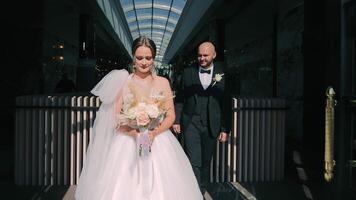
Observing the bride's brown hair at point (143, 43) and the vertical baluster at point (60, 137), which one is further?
the vertical baluster at point (60, 137)

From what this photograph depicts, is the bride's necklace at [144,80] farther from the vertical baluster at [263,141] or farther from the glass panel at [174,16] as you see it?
the glass panel at [174,16]

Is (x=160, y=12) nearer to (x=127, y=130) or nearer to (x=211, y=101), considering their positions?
(x=211, y=101)

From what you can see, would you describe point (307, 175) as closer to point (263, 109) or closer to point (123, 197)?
point (263, 109)

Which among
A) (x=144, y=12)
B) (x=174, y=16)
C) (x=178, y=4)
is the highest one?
(x=144, y=12)

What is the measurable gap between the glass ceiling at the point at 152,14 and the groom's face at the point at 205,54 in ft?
88.2

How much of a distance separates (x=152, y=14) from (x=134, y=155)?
38222 mm

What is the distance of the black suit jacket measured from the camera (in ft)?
16.1

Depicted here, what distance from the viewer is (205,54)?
4.73 meters

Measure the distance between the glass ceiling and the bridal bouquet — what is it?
28236 mm

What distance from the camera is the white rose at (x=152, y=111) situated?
10.9 ft

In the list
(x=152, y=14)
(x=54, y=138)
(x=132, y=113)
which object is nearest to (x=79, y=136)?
(x=54, y=138)

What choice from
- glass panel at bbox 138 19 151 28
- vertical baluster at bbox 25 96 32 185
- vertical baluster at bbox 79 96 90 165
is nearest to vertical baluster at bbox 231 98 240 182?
vertical baluster at bbox 79 96 90 165

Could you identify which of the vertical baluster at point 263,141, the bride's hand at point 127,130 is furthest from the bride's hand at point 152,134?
the vertical baluster at point 263,141

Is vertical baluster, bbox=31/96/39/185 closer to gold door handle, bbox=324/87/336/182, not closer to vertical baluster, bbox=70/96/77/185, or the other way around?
vertical baluster, bbox=70/96/77/185
